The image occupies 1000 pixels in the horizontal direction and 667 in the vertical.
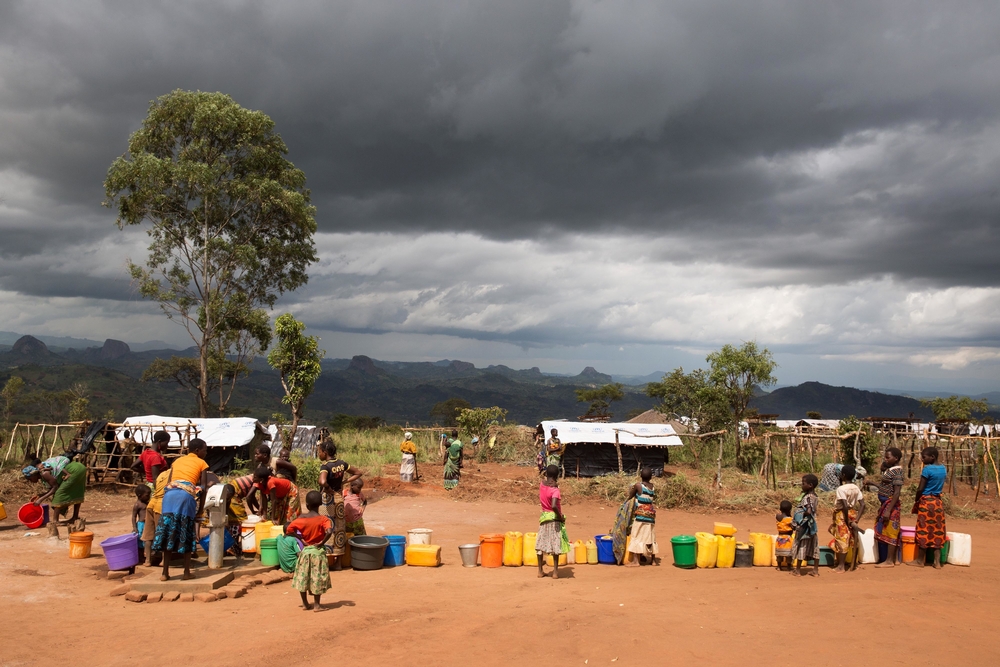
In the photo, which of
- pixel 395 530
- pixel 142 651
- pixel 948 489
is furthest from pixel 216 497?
pixel 948 489

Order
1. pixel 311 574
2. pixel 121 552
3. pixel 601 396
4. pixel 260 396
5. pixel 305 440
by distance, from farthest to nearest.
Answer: pixel 260 396, pixel 601 396, pixel 305 440, pixel 121 552, pixel 311 574

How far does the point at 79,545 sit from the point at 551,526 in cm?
682

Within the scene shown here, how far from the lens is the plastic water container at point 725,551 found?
32.5 ft

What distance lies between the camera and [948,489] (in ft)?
66.4

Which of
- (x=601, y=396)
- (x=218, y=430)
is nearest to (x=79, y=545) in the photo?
(x=218, y=430)

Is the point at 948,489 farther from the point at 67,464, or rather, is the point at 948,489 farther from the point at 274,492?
the point at 67,464

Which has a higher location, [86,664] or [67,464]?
[67,464]

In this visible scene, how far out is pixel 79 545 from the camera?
32.2 feet

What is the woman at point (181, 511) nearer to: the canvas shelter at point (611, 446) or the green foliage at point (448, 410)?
the canvas shelter at point (611, 446)

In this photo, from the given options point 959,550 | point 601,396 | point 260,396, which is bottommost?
point 260,396

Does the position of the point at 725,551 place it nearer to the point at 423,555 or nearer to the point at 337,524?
the point at 423,555

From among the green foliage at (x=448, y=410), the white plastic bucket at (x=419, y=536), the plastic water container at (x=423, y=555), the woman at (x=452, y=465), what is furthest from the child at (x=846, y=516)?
the green foliage at (x=448, y=410)

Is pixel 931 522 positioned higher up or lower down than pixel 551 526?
higher up

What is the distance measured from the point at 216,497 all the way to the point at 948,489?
68.0 ft
